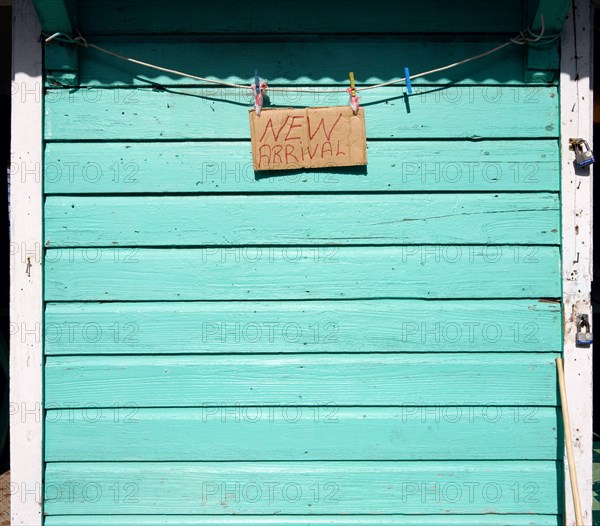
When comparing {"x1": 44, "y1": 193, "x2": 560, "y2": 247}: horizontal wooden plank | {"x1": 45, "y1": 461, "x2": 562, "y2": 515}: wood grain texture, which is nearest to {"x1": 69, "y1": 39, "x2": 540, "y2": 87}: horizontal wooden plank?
{"x1": 44, "y1": 193, "x2": 560, "y2": 247}: horizontal wooden plank

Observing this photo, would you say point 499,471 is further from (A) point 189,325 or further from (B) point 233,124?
(B) point 233,124

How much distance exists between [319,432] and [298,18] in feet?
6.31

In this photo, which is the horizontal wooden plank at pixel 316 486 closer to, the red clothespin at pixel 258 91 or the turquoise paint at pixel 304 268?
the turquoise paint at pixel 304 268

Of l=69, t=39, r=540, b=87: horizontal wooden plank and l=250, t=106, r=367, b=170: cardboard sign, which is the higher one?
l=69, t=39, r=540, b=87: horizontal wooden plank

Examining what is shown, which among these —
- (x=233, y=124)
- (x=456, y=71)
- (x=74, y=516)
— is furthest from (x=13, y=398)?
(x=456, y=71)

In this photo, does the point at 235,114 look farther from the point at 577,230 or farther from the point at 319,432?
the point at 577,230

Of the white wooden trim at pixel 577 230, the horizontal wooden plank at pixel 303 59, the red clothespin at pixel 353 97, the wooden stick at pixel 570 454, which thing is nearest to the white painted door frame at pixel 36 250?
the white wooden trim at pixel 577 230

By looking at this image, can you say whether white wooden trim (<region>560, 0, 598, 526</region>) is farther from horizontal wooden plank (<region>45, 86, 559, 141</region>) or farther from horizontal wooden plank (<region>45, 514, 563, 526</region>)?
horizontal wooden plank (<region>45, 514, 563, 526</region>)

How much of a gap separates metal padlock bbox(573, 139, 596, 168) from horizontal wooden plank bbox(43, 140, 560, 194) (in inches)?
4.5

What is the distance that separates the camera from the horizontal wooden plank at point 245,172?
2.75 metres

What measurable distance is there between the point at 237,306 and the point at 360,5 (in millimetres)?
1509

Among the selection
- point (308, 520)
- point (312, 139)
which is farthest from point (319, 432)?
point (312, 139)

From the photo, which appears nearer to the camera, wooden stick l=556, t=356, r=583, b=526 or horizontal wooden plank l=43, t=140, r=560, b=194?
wooden stick l=556, t=356, r=583, b=526

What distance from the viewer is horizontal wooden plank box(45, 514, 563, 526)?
9.13 ft
